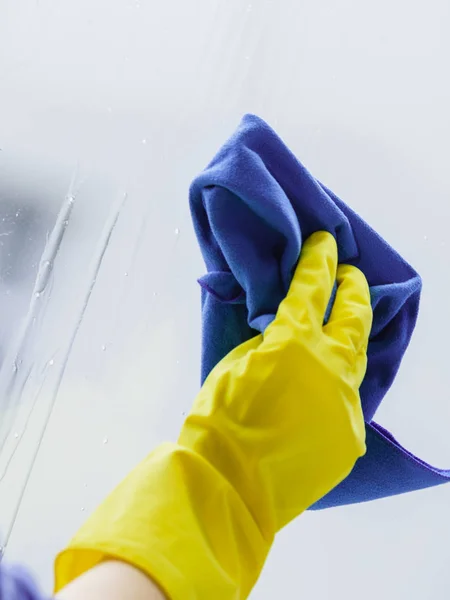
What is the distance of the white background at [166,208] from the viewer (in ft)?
2.50

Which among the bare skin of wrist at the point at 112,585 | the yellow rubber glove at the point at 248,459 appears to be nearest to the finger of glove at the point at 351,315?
the yellow rubber glove at the point at 248,459

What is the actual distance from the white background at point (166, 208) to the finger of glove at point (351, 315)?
0.29 metres

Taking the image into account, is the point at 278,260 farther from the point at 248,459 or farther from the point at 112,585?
the point at 112,585

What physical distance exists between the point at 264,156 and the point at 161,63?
326 millimetres

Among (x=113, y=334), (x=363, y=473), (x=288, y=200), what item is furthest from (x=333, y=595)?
(x=288, y=200)

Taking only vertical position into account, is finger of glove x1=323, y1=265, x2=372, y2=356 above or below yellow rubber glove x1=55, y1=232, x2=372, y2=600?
above

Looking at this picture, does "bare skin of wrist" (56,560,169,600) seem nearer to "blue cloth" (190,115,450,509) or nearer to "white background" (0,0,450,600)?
"blue cloth" (190,115,450,509)

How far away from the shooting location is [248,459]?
17.4 inches

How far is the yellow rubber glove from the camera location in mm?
380

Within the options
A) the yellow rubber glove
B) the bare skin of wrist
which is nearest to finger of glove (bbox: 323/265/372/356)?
the yellow rubber glove

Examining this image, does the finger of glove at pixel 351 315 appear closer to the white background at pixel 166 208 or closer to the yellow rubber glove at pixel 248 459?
the yellow rubber glove at pixel 248 459

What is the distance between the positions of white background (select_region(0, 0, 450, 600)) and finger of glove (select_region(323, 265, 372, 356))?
285 millimetres

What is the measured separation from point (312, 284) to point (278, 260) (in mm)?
41

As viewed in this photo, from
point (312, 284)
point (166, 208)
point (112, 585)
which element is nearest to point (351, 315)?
point (312, 284)
